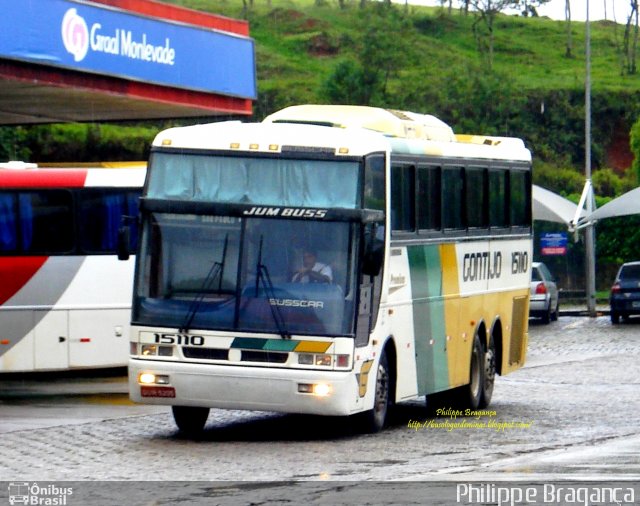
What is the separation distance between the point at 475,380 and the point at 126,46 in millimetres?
11838

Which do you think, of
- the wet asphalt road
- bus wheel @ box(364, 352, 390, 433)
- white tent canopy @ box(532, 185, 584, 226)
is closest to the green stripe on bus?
the wet asphalt road

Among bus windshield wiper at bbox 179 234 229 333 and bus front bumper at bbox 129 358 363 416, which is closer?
bus front bumper at bbox 129 358 363 416

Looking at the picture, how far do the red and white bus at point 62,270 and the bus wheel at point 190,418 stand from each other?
6.55 metres

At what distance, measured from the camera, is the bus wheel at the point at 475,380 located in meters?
19.0

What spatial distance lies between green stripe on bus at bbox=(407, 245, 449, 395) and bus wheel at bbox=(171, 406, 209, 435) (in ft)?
8.19

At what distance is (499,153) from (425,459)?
7391 millimetres

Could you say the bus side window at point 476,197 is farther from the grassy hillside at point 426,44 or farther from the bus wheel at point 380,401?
the grassy hillside at point 426,44

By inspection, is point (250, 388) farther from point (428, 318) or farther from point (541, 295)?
point (541, 295)

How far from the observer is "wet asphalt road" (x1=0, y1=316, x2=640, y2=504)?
12391 mm

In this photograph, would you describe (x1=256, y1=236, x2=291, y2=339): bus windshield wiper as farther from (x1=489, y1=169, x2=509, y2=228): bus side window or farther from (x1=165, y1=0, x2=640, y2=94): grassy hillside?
(x1=165, y1=0, x2=640, y2=94): grassy hillside

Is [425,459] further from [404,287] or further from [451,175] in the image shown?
[451,175]

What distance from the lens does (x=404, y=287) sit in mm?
16453

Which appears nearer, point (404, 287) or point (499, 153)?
point (404, 287)

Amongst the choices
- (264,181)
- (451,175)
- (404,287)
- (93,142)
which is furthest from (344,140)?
(93,142)
